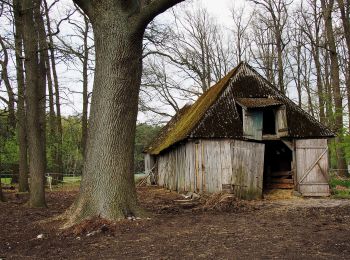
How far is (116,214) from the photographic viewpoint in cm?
880

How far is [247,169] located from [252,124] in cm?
184

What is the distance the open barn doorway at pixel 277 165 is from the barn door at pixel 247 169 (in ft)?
9.14

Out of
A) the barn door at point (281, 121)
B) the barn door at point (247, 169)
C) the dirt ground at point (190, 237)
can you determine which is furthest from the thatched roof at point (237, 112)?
the dirt ground at point (190, 237)

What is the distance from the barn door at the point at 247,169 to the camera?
15.8m

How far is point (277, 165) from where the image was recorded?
2088 centimetres

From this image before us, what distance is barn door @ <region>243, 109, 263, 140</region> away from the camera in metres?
16.2

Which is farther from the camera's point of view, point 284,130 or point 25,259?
point 284,130

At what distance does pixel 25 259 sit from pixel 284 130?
12333 mm

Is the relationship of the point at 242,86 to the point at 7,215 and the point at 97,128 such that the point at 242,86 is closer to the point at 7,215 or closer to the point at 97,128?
the point at 97,128

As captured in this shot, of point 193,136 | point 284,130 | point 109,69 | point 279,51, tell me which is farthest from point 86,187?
point 279,51

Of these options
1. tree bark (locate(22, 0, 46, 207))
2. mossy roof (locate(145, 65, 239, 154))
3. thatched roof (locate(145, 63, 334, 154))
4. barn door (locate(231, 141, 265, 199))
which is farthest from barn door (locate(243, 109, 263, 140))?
tree bark (locate(22, 0, 46, 207))

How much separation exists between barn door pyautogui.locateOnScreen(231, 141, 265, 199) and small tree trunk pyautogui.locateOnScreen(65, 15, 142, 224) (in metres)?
7.30

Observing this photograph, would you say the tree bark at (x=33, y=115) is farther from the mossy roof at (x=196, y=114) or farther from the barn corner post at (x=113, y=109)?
the mossy roof at (x=196, y=114)

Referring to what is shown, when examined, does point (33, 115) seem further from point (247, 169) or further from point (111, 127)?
point (247, 169)
